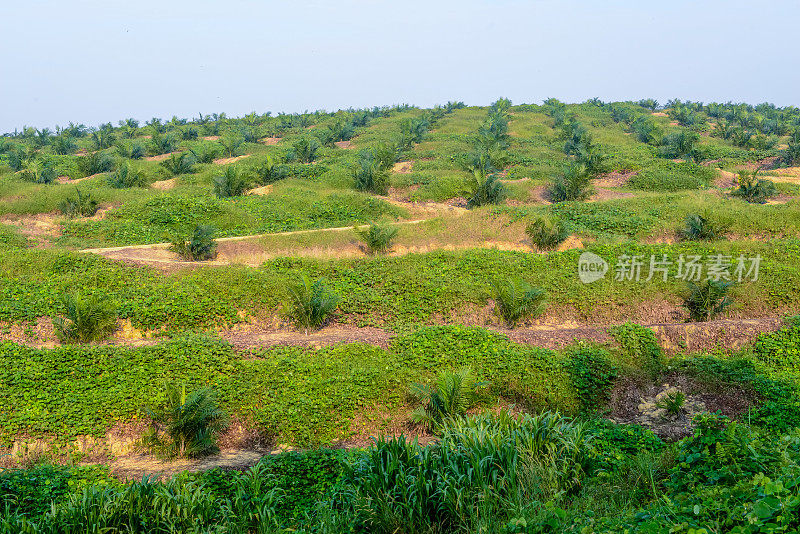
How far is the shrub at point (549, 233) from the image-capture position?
61.2 feet

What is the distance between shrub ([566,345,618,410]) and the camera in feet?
34.5

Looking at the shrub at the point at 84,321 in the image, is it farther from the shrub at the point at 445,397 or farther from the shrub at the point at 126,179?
the shrub at the point at 126,179

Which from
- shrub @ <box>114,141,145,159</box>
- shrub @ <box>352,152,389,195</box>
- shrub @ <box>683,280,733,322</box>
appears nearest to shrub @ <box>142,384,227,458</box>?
shrub @ <box>683,280,733,322</box>

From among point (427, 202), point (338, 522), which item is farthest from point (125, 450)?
point (427, 202)

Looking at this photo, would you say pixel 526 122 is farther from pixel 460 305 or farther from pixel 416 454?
pixel 416 454

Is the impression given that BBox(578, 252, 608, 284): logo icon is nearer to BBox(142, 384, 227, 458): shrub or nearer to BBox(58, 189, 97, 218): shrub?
BBox(142, 384, 227, 458): shrub

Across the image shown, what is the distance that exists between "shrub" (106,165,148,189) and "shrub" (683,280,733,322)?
2582 cm

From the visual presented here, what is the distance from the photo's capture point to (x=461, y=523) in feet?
20.5

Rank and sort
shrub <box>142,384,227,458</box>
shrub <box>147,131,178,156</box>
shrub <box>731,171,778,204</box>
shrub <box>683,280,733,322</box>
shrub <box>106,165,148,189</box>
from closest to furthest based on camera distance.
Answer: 1. shrub <box>142,384,227,458</box>
2. shrub <box>683,280,733,322</box>
3. shrub <box>731,171,778,204</box>
4. shrub <box>106,165,148,189</box>
5. shrub <box>147,131,178,156</box>

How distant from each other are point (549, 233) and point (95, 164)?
27502 mm

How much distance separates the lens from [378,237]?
18688 mm

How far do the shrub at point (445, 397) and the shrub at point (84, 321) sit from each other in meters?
7.08

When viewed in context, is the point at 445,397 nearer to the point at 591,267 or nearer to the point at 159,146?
the point at 591,267

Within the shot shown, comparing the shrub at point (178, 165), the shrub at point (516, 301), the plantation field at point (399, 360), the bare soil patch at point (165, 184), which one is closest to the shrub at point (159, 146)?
the shrub at point (178, 165)
